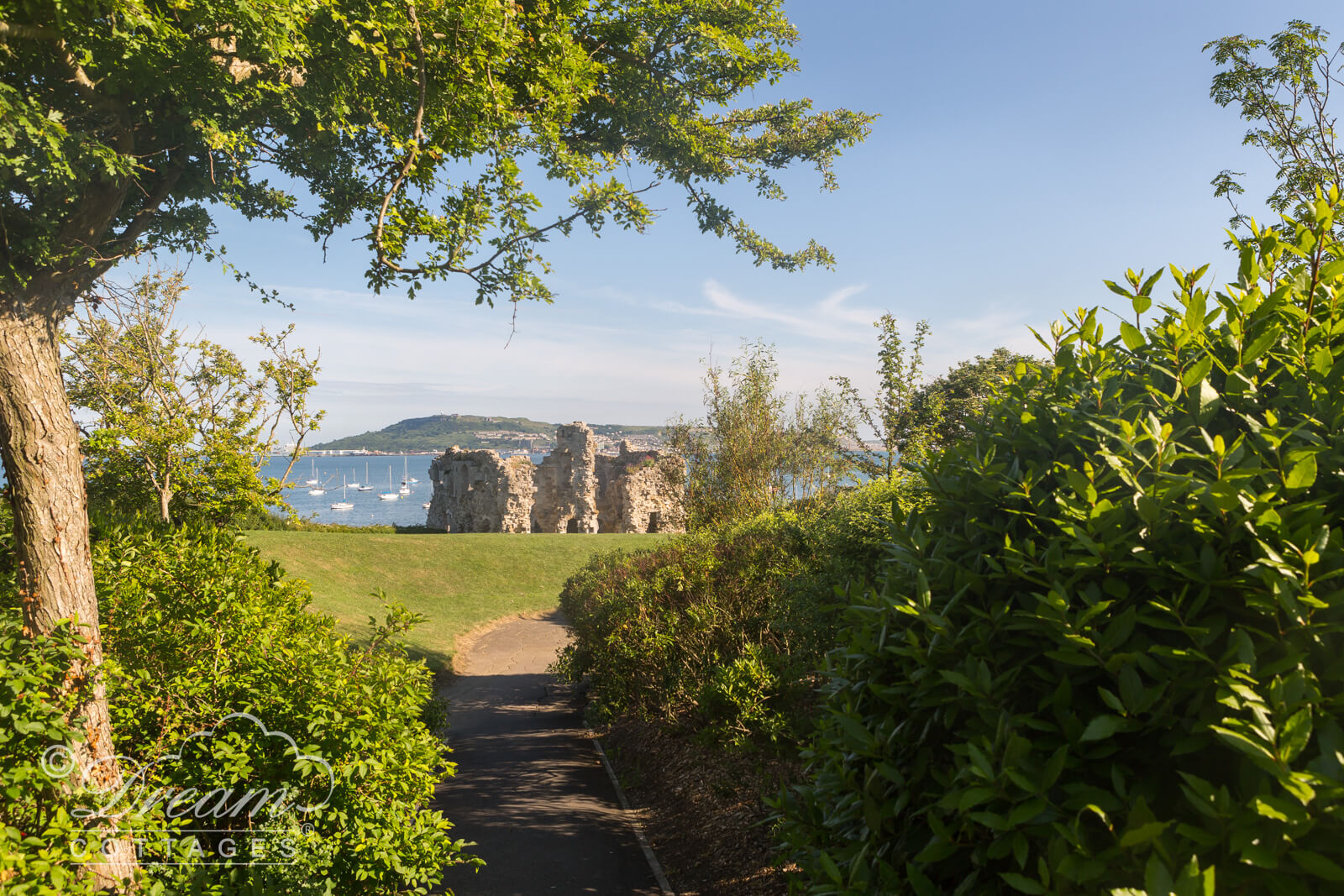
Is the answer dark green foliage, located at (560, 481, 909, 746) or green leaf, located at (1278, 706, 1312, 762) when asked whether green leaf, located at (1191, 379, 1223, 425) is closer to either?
green leaf, located at (1278, 706, 1312, 762)

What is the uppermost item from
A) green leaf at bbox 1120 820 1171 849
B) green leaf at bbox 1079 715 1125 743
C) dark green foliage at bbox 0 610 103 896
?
green leaf at bbox 1079 715 1125 743

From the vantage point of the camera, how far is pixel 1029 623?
1.90 metres

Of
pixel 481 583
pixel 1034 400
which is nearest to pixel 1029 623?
pixel 1034 400

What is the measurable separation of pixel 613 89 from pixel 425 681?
29.6 ft

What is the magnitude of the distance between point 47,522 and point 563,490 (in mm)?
39584

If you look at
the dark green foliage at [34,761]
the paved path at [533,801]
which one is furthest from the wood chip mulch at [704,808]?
the dark green foliage at [34,761]

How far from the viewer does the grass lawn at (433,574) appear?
1982 cm

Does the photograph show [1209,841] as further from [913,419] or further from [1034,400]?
[913,419]

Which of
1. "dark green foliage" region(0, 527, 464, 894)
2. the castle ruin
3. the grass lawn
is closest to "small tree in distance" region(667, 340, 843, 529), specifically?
the grass lawn

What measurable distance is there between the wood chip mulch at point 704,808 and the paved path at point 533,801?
38cm

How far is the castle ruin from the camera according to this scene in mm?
42281

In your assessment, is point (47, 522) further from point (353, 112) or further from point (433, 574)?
point (433, 574)

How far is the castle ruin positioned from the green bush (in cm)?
3865

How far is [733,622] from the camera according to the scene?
9852 millimetres
